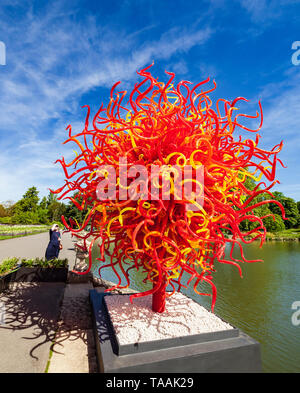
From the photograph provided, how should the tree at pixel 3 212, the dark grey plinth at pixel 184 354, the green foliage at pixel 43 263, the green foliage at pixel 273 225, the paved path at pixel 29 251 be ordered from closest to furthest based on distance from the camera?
the dark grey plinth at pixel 184 354 → the green foliage at pixel 43 263 → the paved path at pixel 29 251 → the green foliage at pixel 273 225 → the tree at pixel 3 212

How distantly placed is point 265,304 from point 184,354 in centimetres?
523

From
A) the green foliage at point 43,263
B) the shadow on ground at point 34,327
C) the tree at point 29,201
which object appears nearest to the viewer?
the shadow on ground at point 34,327

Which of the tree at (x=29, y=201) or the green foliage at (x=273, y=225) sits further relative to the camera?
the tree at (x=29, y=201)

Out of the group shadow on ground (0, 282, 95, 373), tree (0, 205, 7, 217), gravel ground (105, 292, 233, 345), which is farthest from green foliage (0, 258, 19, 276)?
tree (0, 205, 7, 217)

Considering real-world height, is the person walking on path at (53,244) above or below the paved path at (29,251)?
above

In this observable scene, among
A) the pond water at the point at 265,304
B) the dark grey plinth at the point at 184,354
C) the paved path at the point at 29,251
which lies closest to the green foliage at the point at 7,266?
the paved path at the point at 29,251

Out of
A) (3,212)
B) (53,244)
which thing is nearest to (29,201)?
(3,212)

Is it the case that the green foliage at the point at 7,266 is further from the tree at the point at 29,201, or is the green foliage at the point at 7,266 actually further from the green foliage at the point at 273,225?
the tree at the point at 29,201

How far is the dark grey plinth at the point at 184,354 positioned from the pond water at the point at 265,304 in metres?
1.50

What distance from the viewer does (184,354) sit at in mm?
2682

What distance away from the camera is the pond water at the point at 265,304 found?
4398 mm

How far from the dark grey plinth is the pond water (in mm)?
1503

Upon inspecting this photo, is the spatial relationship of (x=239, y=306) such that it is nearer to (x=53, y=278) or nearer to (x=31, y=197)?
(x=53, y=278)
